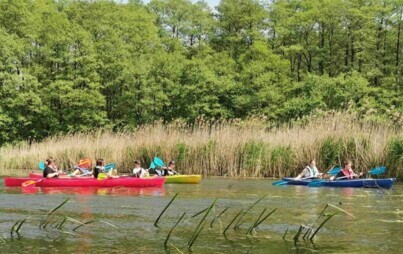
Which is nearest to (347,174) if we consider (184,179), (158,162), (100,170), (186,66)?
(184,179)

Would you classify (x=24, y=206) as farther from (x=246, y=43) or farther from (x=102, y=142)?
(x=246, y=43)

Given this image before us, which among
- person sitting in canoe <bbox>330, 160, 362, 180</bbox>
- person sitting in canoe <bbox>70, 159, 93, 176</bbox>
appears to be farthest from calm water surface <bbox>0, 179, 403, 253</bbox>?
person sitting in canoe <bbox>70, 159, 93, 176</bbox>

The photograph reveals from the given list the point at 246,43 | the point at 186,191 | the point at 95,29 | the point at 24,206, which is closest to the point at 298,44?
the point at 246,43

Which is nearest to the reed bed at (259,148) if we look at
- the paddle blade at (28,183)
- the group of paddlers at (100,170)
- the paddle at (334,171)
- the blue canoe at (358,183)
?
the paddle at (334,171)

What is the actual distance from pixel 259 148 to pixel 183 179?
329cm

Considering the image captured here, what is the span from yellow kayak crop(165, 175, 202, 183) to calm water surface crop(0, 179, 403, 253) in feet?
4.65

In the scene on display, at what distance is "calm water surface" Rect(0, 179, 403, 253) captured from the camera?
9.03 m

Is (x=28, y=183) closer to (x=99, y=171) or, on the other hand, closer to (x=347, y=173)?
(x=99, y=171)

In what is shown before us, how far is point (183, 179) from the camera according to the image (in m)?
21.2

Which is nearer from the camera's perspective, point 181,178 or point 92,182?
point 92,182

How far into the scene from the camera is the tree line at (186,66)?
4244cm

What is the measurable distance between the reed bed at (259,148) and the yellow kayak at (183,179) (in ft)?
8.21

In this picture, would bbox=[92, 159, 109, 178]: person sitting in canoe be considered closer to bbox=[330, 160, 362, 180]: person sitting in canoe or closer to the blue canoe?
the blue canoe

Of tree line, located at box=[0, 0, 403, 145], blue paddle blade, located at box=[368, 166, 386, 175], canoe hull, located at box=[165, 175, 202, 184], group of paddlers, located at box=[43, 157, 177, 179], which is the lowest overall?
canoe hull, located at box=[165, 175, 202, 184]
